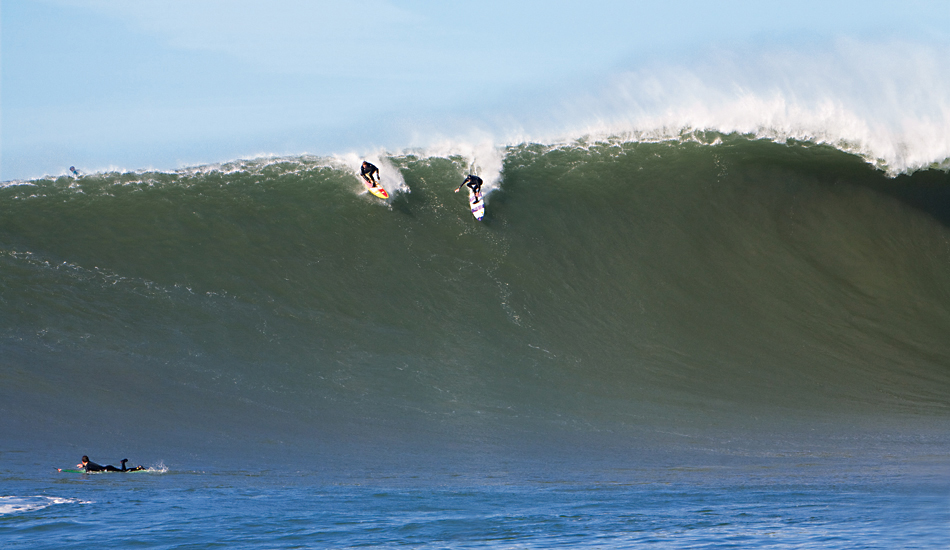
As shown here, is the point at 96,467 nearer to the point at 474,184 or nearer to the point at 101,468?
the point at 101,468

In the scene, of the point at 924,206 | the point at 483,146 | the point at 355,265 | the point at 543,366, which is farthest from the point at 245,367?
the point at 924,206

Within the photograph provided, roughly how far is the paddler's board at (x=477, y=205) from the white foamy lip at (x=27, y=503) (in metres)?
7.77

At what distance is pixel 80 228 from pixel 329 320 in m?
4.61

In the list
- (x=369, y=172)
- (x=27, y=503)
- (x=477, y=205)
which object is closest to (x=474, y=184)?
(x=477, y=205)

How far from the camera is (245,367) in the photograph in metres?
9.98

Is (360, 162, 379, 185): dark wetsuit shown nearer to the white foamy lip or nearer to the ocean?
the ocean

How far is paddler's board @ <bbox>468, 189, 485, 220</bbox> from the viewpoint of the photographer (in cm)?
1302

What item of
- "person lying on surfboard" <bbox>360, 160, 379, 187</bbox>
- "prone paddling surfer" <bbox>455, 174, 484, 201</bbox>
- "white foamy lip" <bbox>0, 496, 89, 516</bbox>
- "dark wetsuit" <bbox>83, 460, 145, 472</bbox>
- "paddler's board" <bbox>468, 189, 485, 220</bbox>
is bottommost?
"white foamy lip" <bbox>0, 496, 89, 516</bbox>

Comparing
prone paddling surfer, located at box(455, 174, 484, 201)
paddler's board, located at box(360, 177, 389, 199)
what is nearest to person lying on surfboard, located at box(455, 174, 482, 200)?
prone paddling surfer, located at box(455, 174, 484, 201)

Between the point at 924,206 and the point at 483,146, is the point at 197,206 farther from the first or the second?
the point at 924,206

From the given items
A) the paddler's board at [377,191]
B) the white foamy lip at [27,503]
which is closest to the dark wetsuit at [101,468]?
the white foamy lip at [27,503]

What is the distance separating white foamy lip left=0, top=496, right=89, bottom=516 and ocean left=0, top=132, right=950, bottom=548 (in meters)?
0.03

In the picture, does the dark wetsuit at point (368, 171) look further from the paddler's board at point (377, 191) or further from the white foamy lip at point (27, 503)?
the white foamy lip at point (27, 503)

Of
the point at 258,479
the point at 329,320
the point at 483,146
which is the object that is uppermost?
the point at 483,146
